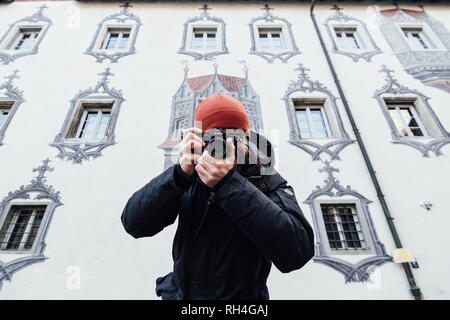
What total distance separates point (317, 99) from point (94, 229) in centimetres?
636

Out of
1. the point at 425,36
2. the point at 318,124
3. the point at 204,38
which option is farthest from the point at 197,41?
the point at 425,36

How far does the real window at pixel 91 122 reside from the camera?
698 centimetres

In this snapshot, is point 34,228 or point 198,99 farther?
point 198,99

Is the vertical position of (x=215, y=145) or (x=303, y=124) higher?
(x=303, y=124)

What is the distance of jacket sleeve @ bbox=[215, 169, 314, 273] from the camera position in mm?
1252

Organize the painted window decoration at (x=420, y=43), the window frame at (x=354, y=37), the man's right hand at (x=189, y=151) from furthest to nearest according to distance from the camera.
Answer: the window frame at (x=354, y=37), the painted window decoration at (x=420, y=43), the man's right hand at (x=189, y=151)

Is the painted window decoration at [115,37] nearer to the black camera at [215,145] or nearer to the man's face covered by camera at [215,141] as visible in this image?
the man's face covered by camera at [215,141]

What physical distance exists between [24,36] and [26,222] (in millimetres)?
7298

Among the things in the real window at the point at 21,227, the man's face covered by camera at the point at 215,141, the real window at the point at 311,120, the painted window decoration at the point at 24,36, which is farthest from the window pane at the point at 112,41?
the man's face covered by camera at the point at 215,141

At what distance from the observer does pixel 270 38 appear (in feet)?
30.9

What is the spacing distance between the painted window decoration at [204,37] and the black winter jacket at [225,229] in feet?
24.9

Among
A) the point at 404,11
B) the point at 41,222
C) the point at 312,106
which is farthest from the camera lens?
the point at 404,11

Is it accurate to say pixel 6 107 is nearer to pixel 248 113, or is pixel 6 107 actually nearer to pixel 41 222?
pixel 41 222

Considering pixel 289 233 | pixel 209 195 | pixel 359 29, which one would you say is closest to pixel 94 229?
pixel 209 195
